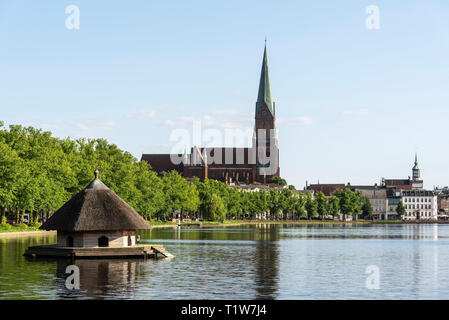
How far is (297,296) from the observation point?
129 feet

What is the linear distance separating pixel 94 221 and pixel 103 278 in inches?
630

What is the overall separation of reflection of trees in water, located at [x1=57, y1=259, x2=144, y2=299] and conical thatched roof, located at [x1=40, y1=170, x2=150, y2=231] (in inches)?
127

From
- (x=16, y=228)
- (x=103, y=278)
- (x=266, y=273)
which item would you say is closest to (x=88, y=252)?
(x=103, y=278)

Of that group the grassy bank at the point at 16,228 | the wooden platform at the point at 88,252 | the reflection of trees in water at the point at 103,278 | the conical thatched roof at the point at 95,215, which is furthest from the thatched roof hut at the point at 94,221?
the grassy bank at the point at 16,228

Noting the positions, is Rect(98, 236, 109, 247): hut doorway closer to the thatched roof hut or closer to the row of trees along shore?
the thatched roof hut

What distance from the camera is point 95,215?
61.8 m

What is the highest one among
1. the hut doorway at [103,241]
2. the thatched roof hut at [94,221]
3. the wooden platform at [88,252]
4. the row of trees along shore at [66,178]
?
the row of trees along shore at [66,178]

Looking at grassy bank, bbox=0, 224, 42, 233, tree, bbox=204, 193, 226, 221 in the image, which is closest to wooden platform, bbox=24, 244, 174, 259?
grassy bank, bbox=0, 224, 42, 233

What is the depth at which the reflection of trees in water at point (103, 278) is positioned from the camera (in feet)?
127

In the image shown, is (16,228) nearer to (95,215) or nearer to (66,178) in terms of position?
(66,178)

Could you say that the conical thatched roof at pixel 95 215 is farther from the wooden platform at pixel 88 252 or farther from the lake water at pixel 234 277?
the lake water at pixel 234 277

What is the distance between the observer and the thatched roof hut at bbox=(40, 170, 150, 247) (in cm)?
6131
